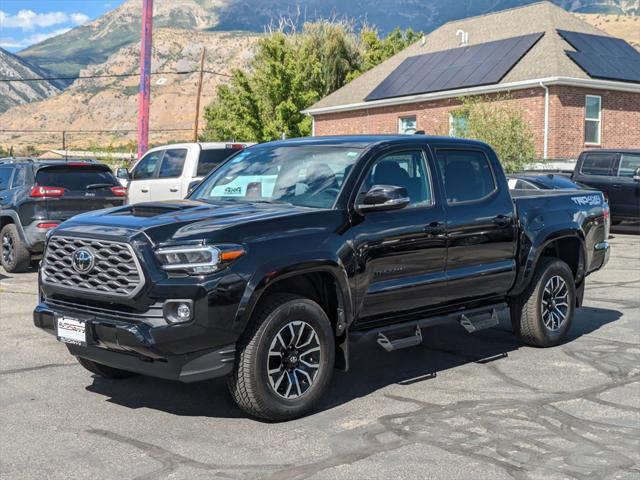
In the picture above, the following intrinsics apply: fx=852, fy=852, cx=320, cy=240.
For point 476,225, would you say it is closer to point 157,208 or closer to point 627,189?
point 157,208

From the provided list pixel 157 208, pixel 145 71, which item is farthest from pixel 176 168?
pixel 157 208

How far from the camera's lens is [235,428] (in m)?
5.67

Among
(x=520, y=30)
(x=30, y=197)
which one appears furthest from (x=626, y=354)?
(x=520, y=30)

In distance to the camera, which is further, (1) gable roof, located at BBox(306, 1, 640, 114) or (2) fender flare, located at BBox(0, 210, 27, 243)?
(1) gable roof, located at BBox(306, 1, 640, 114)

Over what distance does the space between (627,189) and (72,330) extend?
55.5ft

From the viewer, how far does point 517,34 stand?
32562mm

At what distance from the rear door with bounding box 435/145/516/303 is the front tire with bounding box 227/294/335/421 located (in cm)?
152

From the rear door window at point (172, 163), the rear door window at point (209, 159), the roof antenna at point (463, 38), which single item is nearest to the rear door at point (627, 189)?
the rear door window at point (209, 159)

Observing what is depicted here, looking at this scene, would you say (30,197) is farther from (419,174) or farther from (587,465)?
(587,465)

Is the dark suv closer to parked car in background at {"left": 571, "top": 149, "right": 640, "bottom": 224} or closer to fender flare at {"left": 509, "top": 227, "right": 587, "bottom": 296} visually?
fender flare at {"left": 509, "top": 227, "right": 587, "bottom": 296}

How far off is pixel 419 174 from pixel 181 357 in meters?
2.67

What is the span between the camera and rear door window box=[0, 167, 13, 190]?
14.0 meters

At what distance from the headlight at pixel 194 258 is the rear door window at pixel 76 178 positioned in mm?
8695

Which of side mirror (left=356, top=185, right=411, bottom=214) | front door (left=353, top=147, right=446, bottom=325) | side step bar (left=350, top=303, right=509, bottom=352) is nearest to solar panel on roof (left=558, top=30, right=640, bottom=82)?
side step bar (left=350, top=303, right=509, bottom=352)
